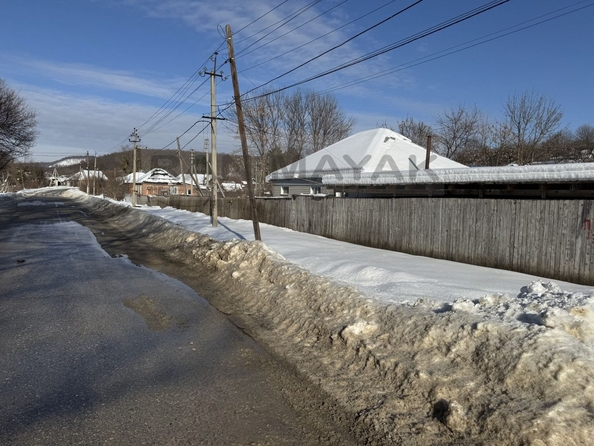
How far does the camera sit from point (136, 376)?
15.2 feet

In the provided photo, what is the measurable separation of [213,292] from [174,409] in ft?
16.3

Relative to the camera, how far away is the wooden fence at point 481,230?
8.12 meters

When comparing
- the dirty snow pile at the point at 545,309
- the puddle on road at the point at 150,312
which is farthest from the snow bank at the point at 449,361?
the puddle on road at the point at 150,312

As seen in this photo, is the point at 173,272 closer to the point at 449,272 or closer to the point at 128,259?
the point at 128,259

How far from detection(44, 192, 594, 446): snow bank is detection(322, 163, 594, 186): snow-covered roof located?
3609 mm

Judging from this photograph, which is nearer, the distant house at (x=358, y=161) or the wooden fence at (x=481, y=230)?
the wooden fence at (x=481, y=230)

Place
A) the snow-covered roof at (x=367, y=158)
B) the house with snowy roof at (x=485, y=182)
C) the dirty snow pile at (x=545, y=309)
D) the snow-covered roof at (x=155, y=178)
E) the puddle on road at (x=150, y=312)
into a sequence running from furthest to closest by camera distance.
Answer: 1. the snow-covered roof at (x=155, y=178)
2. the snow-covered roof at (x=367, y=158)
3. the house with snowy roof at (x=485, y=182)
4. the puddle on road at (x=150, y=312)
5. the dirty snow pile at (x=545, y=309)

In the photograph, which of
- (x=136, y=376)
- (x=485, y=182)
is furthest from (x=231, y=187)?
(x=136, y=376)

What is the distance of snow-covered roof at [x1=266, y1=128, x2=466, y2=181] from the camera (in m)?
23.8

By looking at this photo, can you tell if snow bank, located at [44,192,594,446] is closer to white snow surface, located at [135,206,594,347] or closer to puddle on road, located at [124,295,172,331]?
white snow surface, located at [135,206,594,347]

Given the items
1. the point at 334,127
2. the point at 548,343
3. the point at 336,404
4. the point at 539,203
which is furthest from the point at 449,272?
the point at 334,127

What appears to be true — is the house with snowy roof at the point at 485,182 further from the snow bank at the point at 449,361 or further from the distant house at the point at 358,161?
the distant house at the point at 358,161

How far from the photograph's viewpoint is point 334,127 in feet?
160

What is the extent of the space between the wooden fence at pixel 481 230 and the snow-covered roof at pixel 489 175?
→ 57 centimetres
